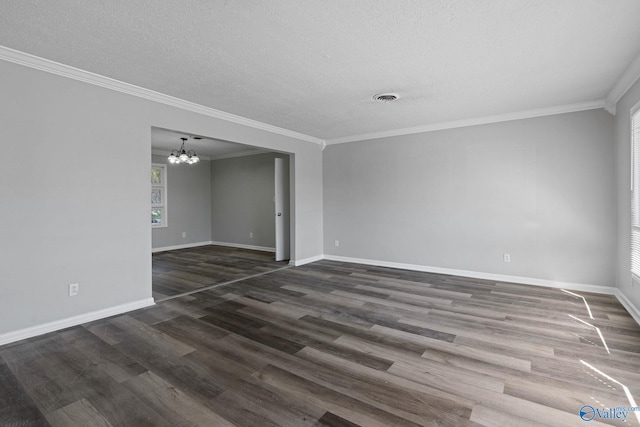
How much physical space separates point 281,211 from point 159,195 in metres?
3.65

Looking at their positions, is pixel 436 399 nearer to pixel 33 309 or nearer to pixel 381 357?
pixel 381 357

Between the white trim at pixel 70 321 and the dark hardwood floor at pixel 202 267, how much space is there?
389mm

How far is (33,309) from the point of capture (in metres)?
2.78

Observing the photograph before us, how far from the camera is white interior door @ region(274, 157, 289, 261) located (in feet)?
20.4

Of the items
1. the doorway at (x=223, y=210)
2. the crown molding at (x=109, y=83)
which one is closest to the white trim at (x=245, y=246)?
the doorway at (x=223, y=210)

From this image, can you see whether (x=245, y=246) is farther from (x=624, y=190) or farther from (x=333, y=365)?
(x=624, y=190)

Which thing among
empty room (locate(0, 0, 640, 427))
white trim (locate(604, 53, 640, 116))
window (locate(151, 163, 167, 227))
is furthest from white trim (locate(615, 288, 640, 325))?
window (locate(151, 163, 167, 227))

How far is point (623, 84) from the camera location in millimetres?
3227

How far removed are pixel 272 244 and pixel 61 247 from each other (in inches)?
190

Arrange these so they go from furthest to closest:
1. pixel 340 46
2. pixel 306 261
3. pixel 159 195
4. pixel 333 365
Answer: pixel 159 195 < pixel 306 261 < pixel 340 46 < pixel 333 365

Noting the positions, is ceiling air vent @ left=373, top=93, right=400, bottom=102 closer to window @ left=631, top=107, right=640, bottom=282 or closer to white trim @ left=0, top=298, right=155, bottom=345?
window @ left=631, top=107, right=640, bottom=282

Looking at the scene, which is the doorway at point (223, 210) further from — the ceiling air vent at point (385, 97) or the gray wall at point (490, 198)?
the ceiling air vent at point (385, 97)

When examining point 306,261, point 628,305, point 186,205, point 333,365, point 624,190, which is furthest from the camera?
point 186,205

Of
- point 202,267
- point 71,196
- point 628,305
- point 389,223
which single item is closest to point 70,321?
point 71,196
